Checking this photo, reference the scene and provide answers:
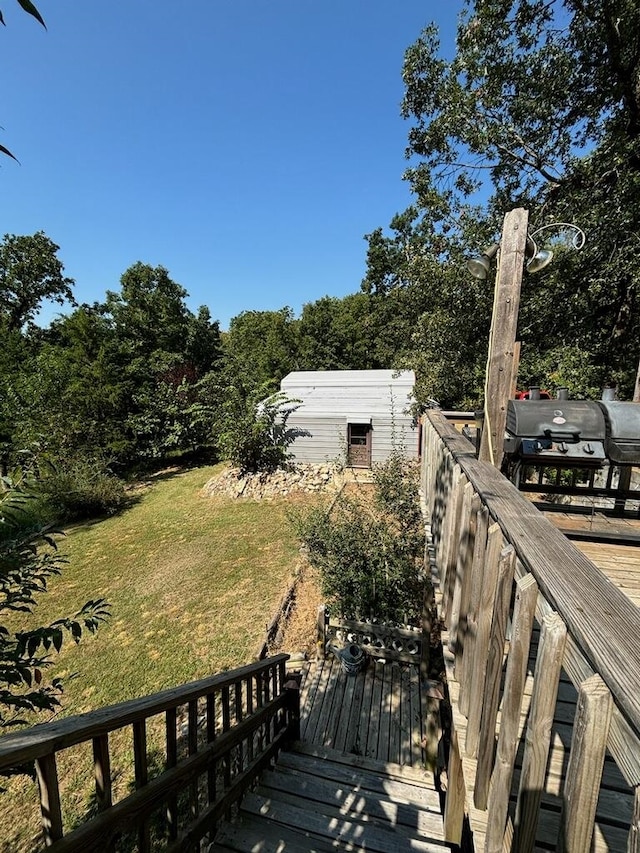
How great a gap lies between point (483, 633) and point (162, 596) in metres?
6.44

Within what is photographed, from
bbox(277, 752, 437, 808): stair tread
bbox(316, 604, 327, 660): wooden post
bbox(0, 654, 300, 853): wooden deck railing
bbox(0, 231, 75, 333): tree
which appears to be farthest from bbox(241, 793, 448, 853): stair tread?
bbox(0, 231, 75, 333): tree

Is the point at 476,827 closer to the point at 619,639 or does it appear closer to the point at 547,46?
the point at 619,639

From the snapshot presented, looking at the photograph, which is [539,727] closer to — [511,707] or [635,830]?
[511,707]

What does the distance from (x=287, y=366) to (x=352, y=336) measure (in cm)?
492

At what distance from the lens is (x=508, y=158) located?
26.1 ft

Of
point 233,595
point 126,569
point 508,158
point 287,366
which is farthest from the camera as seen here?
point 287,366

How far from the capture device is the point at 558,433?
99.4 inches

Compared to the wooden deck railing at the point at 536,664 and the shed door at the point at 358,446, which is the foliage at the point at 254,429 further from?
the wooden deck railing at the point at 536,664

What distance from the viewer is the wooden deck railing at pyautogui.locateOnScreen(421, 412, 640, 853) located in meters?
0.64

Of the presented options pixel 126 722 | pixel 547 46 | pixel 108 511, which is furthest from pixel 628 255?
pixel 108 511

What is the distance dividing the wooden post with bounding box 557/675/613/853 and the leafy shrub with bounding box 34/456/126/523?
1172 cm

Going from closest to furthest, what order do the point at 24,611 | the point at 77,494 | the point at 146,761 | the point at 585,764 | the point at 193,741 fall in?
the point at 585,764, the point at 146,761, the point at 24,611, the point at 193,741, the point at 77,494

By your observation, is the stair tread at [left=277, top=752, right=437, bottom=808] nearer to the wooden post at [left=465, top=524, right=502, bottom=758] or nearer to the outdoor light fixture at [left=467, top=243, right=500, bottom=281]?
the wooden post at [left=465, top=524, right=502, bottom=758]

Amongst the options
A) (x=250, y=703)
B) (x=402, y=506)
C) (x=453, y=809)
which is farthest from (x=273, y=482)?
(x=453, y=809)
